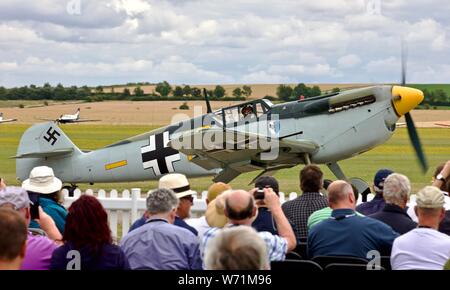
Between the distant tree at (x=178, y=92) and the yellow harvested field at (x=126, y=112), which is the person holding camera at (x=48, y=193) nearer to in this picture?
the yellow harvested field at (x=126, y=112)

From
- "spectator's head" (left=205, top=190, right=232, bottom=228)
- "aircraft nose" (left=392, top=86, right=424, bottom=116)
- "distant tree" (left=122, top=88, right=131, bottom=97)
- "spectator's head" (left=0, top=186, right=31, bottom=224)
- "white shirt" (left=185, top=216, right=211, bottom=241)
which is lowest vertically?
"distant tree" (left=122, top=88, right=131, bottom=97)

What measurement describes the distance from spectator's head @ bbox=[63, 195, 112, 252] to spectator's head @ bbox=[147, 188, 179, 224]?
16.9 inches

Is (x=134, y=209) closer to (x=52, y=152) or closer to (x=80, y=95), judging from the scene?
(x=52, y=152)

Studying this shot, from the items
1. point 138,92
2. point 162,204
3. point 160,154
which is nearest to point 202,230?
point 162,204

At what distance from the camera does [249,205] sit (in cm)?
453

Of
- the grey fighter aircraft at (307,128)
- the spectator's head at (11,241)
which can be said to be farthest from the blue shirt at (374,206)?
the grey fighter aircraft at (307,128)

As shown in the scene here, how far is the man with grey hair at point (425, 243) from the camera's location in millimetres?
4891

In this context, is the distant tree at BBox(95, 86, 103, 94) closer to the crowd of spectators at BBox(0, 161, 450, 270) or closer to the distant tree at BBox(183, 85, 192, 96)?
the distant tree at BBox(183, 85, 192, 96)

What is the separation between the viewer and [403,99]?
14023 millimetres

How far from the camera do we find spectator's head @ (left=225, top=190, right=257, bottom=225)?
4.51 m

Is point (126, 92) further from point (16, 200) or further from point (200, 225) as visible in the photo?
point (16, 200)

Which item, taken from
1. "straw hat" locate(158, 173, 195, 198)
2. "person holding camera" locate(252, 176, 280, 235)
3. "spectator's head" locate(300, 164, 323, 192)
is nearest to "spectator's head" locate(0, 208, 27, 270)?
"straw hat" locate(158, 173, 195, 198)

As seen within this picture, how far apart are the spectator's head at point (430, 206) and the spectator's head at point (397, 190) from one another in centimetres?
75

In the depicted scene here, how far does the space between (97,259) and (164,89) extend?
190 feet
